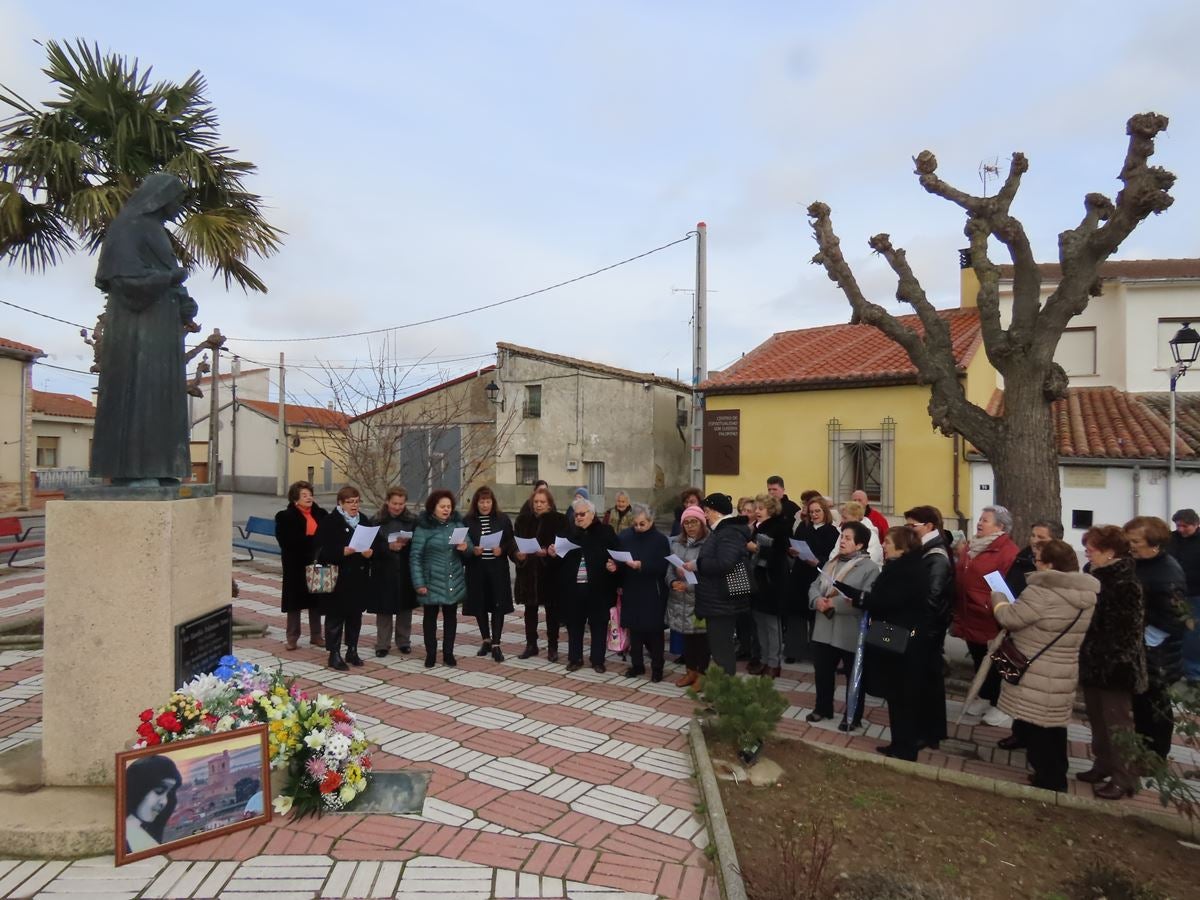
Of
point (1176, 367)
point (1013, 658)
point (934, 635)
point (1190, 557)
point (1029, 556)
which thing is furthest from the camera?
point (1176, 367)

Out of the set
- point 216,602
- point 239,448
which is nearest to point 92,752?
point 216,602

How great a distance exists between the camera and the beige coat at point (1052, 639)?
4.40 m

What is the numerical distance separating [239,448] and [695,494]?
4131 centimetres

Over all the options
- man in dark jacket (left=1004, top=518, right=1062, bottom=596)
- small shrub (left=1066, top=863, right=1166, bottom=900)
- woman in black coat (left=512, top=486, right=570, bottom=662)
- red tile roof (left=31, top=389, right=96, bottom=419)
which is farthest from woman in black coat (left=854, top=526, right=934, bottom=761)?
red tile roof (left=31, top=389, right=96, bottom=419)

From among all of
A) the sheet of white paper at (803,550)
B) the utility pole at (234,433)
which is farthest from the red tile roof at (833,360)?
the utility pole at (234,433)

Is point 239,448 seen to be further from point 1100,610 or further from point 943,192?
point 1100,610

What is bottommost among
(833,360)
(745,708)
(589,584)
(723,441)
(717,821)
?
(717,821)

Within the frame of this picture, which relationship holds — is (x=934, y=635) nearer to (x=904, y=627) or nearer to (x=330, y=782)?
(x=904, y=627)

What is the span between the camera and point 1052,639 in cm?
446

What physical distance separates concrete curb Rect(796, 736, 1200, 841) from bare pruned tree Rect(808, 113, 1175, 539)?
327 centimetres

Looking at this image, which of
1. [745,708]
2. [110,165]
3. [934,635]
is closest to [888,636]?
[934,635]

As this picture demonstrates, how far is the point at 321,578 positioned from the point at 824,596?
168 inches

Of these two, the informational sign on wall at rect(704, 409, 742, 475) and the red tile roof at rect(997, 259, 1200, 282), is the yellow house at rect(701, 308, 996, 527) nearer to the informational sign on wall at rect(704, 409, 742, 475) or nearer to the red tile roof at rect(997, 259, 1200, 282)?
the informational sign on wall at rect(704, 409, 742, 475)

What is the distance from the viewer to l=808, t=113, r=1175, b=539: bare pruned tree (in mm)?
6930
